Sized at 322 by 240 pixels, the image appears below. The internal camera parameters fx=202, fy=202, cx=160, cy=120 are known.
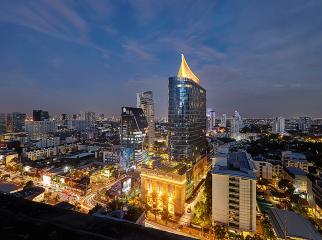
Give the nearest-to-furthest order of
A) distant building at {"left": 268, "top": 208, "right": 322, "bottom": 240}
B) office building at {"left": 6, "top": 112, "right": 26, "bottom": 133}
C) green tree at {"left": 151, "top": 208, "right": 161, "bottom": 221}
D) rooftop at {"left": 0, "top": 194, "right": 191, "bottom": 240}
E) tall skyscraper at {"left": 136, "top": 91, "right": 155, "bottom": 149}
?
1. rooftop at {"left": 0, "top": 194, "right": 191, "bottom": 240}
2. distant building at {"left": 268, "top": 208, "right": 322, "bottom": 240}
3. green tree at {"left": 151, "top": 208, "right": 161, "bottom": 221}
4. tall skyscraper at {"left": 136, "top": 91, "right": 155, "bottom": 149}
5. office building at {"left": 6, "top": 112, "right": 26, "bottom": 133}

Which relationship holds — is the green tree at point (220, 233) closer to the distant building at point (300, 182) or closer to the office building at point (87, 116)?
the distant building at point (300, 182)

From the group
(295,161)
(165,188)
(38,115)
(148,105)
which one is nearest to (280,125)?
(148,105)

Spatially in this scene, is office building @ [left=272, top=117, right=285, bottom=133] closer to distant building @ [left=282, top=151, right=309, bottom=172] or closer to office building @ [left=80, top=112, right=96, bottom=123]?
distant building @ [left=282, top=151, right=309, bottom=172]

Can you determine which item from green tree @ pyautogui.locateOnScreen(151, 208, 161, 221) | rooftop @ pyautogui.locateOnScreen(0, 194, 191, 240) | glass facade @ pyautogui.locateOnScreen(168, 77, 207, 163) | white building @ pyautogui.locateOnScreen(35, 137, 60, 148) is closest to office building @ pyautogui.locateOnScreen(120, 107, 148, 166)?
glass facade @ pyautogui.locateOnScreen(168, 77, 207, 163)

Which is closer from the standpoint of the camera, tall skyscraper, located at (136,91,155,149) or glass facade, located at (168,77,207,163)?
glass facade, located at (168,77,207,163)

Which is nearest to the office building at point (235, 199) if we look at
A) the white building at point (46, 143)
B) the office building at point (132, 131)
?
the office building at point (132, 131)

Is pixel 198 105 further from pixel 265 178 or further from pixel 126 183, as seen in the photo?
pixel 126 183
